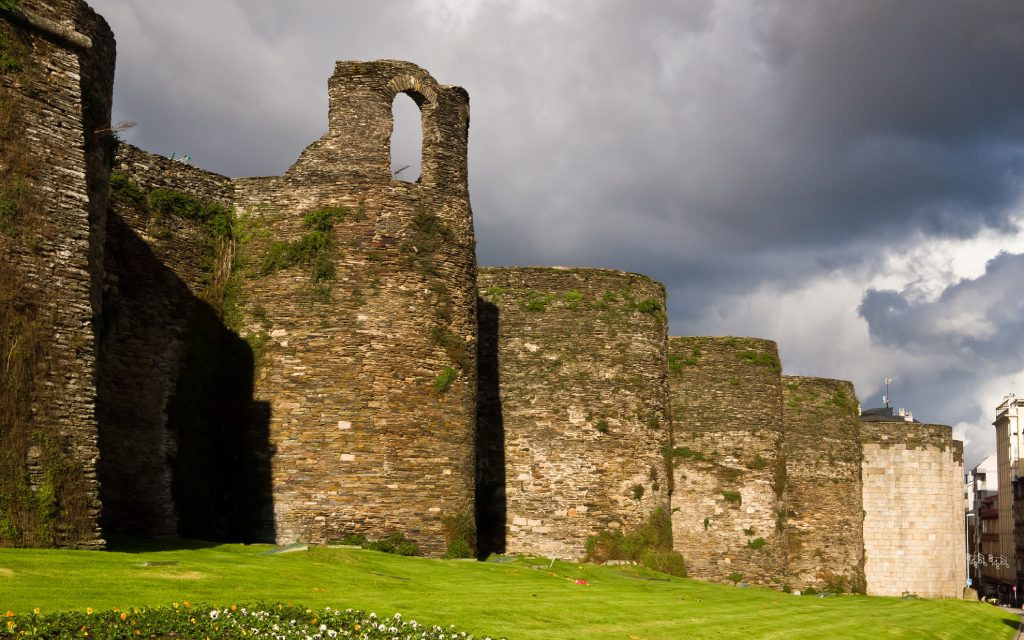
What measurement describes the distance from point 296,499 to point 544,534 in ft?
30.1

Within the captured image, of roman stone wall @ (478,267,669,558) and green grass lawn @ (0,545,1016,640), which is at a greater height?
roman stone wall @ (478,267,669,558)

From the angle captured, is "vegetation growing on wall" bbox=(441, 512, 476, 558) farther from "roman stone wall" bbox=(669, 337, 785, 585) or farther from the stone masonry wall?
"roman stone wall" bbox=(669, 337, 785, 585)

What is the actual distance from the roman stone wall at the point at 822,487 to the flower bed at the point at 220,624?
2766 cm

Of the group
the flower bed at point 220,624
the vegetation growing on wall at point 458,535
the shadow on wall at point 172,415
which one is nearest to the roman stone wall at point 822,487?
the vegetation growing on wall at point 458,535

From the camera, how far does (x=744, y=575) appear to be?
37.2 meters

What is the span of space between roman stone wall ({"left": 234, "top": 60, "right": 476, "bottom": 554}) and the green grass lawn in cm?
181

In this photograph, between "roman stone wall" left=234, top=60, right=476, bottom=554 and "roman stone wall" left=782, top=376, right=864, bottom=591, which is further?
"roman stone wall" left=782, top=376, right=864, bottom=591

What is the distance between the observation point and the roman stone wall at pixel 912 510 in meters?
46.7

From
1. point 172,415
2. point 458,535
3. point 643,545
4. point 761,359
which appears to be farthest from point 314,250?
point 761,359

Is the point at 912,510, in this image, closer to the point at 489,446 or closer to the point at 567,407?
the point at 567,407

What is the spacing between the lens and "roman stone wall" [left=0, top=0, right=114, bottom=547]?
17.8 metres

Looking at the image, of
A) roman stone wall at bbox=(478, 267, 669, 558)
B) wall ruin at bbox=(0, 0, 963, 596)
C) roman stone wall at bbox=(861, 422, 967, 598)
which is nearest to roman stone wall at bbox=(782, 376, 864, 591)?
wall ruin at bbox=(0, 0, 963, 596)

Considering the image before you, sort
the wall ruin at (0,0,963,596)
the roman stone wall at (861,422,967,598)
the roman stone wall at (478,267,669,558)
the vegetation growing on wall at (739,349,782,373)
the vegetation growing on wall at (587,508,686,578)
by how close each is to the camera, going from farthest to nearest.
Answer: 1. the roman stone wall at (861,422,967,598)
2. the vegetation growing on wall at (739,349,782,373)
3. the roman stone wall at (478,267,669,558)
4. the vegetation growing on wall at (587,508,686,578)
5. the wall ruin at (0,0,963,596)

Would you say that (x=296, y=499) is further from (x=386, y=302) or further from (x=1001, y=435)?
(x=1001, y=435)
